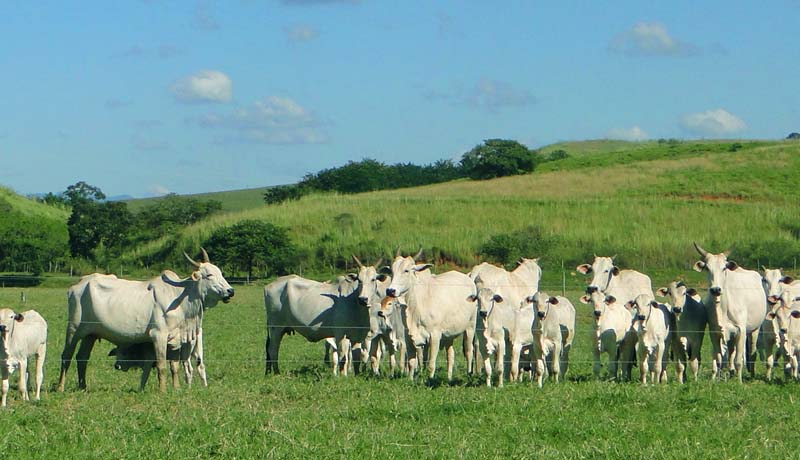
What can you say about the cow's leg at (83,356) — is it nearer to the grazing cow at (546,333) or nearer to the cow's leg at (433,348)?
the cow's leg at (433,348)

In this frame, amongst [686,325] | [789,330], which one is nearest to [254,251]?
[686,325]

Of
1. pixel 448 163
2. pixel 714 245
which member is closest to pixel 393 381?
pixel 714 245

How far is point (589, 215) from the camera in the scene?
6556cm

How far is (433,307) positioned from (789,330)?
6064 millimetres

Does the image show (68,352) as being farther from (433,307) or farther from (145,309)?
(433,307)

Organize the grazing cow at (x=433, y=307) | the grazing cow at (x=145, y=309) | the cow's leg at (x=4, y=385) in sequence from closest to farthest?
the cow's leg at (x=4, y=385)
the grazing cow at (x=145, y=309)
the grazing cow at (x=433, y=307)

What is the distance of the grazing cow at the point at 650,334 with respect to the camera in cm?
1762

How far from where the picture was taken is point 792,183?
258 feet

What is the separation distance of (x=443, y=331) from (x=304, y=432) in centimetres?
770

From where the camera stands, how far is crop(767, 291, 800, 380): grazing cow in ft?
58.7

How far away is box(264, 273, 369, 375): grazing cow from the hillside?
26.6 metres

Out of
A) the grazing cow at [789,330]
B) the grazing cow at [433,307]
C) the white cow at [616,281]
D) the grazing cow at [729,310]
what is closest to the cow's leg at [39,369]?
the grazing cow at [433,307]

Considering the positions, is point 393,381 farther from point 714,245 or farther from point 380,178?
point 380,178

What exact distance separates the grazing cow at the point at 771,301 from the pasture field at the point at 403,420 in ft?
2.94
